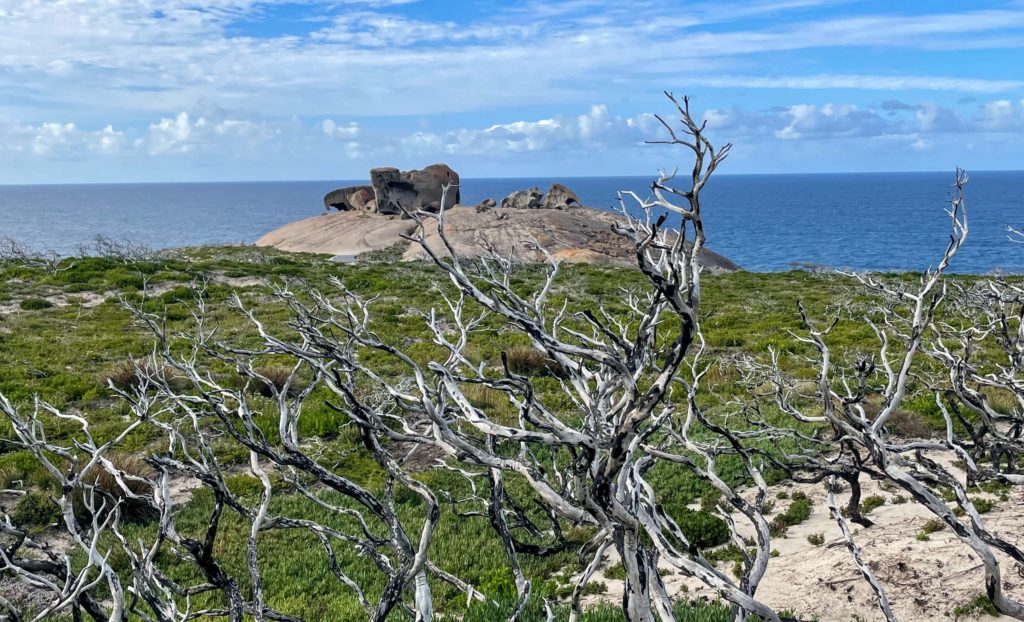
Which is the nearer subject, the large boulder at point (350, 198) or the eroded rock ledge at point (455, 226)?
the eroded rock ledge at point (455, 226)

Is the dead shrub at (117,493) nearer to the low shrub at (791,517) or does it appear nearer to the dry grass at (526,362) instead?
the low shrub at (791,517)

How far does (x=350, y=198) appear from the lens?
62219 mm

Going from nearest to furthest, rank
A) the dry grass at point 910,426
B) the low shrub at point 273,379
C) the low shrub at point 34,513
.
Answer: the low shrub at point 34,513, the dry grass at point 910,426, the low shrub at point 273,379

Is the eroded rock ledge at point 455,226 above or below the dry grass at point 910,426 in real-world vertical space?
above

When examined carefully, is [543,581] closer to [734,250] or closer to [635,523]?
[635,523]

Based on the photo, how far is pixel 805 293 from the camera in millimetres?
27062

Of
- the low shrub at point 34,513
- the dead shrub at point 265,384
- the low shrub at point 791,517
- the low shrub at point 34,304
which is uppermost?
the low shrub at point 34,304

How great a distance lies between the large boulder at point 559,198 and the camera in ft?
182

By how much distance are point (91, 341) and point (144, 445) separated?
7.49m

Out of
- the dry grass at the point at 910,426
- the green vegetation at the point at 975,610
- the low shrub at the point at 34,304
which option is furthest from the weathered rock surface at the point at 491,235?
the green vegetation at the point at 975,610

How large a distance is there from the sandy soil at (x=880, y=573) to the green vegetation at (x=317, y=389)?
0.56m

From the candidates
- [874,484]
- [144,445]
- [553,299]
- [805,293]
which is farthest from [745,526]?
[805,293]

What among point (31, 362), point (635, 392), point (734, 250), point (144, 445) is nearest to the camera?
point (635, 392)

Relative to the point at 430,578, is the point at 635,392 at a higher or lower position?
higher
